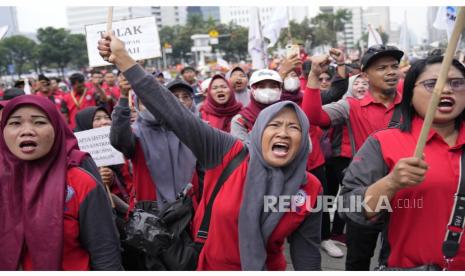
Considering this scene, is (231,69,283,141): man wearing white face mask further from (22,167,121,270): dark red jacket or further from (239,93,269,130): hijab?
(22,167,121,270): dark red jacket

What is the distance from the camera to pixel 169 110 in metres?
2.14

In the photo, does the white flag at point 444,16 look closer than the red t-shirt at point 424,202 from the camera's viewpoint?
No

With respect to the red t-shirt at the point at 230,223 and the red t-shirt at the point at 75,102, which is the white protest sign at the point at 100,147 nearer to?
the red t-shirt at the point at 230,223

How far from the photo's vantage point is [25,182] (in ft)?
6.59

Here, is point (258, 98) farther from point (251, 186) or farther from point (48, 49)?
point (48, 49)

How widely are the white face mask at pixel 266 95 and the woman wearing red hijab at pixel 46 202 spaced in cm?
207

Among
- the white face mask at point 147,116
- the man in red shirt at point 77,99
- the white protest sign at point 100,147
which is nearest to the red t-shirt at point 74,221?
the white face mask at point 147,116

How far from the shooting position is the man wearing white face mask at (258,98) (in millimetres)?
3729

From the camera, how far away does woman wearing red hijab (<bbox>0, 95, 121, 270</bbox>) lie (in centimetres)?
194

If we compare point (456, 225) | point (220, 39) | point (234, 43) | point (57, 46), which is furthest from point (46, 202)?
point (220, 39)

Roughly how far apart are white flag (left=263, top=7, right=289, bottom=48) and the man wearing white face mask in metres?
4.43

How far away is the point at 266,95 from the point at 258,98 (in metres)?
0.07

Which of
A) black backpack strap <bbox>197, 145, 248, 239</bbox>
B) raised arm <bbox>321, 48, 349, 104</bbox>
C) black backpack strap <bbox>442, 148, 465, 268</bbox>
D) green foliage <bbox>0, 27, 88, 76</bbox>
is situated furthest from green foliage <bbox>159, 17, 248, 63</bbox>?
black backpack strap <bbox>442, 148, 465, 268</bbox>

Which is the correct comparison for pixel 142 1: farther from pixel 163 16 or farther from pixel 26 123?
pixel 163 16
